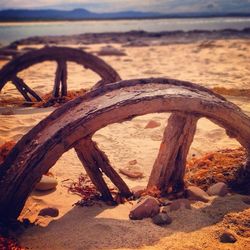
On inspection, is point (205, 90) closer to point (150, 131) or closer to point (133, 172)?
point (133, 172)

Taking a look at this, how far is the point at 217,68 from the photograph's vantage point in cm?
1046

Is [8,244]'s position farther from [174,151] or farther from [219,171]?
[219,171]

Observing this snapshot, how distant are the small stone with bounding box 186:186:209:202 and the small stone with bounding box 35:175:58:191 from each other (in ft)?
4.25

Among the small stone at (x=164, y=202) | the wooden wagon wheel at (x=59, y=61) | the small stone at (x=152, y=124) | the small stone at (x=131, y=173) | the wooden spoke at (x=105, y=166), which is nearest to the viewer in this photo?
the wooden spoke at (x=105, y=166)

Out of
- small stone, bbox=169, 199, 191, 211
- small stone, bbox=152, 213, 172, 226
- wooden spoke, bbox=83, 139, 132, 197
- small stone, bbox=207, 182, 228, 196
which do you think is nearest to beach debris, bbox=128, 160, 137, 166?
wooden spoke, bbox=83, 139, 132, 197

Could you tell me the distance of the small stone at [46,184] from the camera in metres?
3.41

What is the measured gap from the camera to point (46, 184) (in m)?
3.42

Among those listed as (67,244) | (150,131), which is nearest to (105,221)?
(67,244)

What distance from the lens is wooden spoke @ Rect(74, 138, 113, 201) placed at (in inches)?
107

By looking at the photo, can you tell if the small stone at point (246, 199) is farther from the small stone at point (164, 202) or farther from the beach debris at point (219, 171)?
the small stone at point (164, 202)

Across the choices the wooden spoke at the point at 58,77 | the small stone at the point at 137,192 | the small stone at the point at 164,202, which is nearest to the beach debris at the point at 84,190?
the small stone at the point at 137,192

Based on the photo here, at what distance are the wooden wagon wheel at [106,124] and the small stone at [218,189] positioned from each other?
305 millimetres

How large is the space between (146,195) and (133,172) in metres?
0.85

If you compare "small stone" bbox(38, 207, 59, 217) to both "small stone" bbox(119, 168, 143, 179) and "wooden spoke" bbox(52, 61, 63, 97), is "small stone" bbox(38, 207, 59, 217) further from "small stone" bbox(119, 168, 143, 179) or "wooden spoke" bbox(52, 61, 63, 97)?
"wooden spoke" bbox(52, 61, 63, 97)
